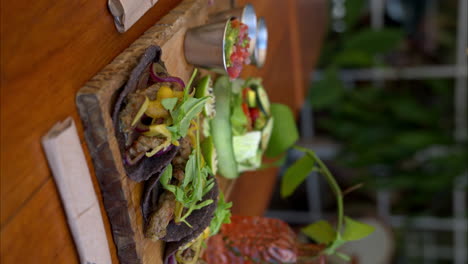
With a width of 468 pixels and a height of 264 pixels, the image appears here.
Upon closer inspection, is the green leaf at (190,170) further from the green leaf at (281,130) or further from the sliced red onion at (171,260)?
the green leaf at (281,130)

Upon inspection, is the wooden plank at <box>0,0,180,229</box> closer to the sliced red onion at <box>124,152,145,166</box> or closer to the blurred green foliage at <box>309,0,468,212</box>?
the sliced red onion at <box>124,152,145,166</box>

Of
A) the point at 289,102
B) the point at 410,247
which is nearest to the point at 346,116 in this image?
the point at 410,247

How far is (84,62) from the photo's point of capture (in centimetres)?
51

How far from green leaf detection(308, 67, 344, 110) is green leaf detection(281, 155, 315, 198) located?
A: 1.40 m

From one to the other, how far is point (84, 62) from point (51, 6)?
0.06m

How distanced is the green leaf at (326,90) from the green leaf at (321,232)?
1418 mm

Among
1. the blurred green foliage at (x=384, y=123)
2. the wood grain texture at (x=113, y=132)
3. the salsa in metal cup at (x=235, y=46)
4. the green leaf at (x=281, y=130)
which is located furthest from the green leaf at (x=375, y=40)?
the wood grain texture at (x=113, y=132)

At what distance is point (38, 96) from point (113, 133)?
0.08 meters

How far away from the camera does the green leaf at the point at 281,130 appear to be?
0.98m

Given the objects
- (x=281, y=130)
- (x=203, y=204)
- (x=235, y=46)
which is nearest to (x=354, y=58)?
(x=281, y=130)

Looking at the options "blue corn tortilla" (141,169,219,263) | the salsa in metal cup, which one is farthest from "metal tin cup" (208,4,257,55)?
"blue corn tortilla" (141,169,219,263)

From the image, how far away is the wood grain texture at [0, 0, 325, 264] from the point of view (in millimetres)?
410

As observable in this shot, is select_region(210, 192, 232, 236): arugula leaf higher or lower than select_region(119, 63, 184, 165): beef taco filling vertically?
lower

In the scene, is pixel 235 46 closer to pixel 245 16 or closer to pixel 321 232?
pixel 245 16
